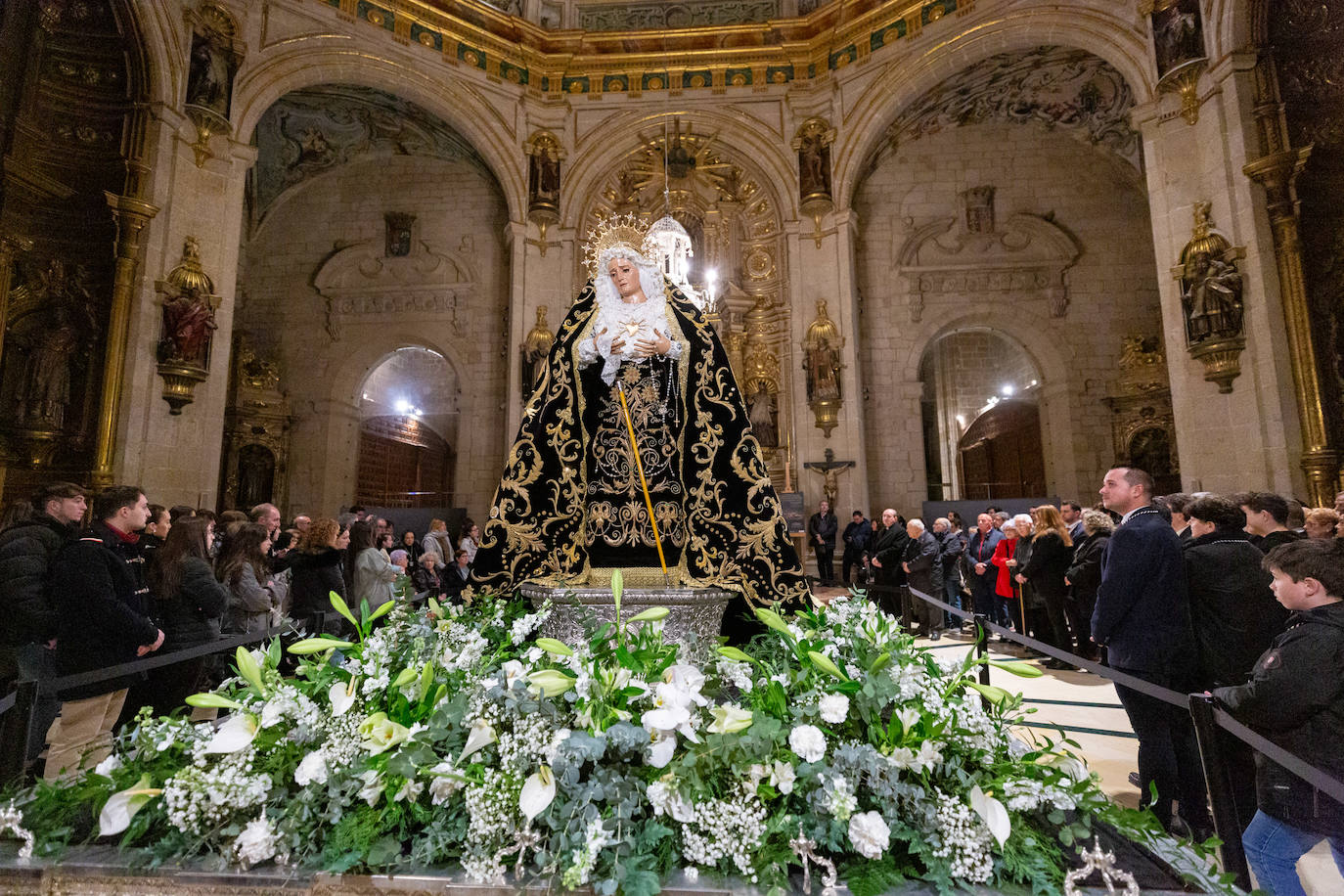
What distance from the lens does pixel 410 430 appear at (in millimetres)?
16938

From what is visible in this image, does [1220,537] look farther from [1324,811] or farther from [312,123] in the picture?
[312,123]

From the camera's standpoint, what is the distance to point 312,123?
13.0 m

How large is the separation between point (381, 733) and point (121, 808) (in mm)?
583

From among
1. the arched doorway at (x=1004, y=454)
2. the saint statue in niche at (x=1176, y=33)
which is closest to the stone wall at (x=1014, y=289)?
the arched doorway at (x=1004, y=454)

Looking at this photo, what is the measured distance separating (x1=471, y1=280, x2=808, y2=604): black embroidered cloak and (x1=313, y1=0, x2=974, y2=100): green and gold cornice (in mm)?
11065

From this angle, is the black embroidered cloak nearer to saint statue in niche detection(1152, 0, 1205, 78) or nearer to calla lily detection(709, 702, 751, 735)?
calla lily detection(709, 702, 751, 735)

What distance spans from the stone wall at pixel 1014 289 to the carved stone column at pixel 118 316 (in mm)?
11313

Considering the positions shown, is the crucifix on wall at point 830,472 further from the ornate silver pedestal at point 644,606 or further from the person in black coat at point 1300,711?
the person in black coat at point 1300,711

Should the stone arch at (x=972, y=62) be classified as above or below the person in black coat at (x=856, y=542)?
above

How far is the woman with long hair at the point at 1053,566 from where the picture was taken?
20.3 ft

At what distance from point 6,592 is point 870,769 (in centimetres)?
447

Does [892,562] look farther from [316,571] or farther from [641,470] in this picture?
[316,571]

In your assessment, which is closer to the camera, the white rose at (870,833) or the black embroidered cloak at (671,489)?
the white rose at (870,833)

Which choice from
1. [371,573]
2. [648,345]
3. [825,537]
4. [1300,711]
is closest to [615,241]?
[648,345]
